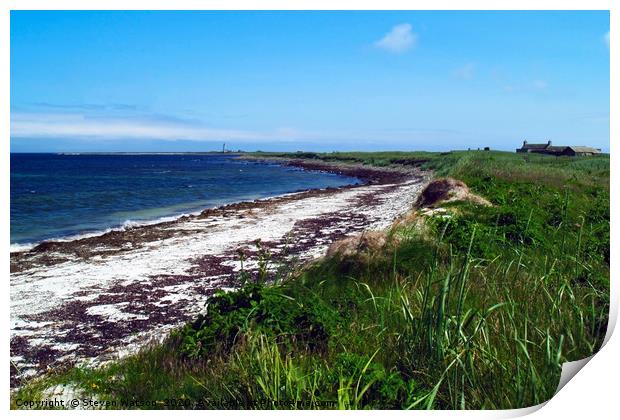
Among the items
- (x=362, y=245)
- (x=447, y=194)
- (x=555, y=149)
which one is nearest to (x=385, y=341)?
(x=362, y=245)

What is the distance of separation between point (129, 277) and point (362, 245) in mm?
4436

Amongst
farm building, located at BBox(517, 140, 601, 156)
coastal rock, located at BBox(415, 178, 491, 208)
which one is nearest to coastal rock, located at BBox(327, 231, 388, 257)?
farm building, located at BBox(517, 140, 601, 156)

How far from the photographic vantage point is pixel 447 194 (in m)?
11.1

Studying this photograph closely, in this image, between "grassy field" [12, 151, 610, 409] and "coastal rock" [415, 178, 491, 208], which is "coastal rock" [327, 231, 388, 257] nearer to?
"grassy field" [12, 151, 610, 409]

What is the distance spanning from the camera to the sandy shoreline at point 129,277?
5.49 metres

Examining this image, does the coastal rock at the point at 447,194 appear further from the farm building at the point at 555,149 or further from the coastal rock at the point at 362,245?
the coastal rock at the point at 362,245

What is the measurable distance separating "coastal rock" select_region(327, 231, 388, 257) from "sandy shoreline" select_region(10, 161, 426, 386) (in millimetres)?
654

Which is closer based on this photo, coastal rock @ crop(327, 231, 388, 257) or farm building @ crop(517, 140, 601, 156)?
coastal rock @ crop(327, 231, 388, 257)

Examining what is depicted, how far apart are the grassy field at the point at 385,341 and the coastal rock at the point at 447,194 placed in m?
4.44

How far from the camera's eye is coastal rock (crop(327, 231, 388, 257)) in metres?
5.78

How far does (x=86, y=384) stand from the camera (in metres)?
3.93

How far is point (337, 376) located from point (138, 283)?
5.42 meters

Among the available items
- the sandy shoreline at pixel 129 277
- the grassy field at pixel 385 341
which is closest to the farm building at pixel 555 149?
the grassy field at pixel 385 341

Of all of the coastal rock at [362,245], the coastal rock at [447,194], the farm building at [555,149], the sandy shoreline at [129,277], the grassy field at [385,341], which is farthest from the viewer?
the coastal rock at [447,194]
